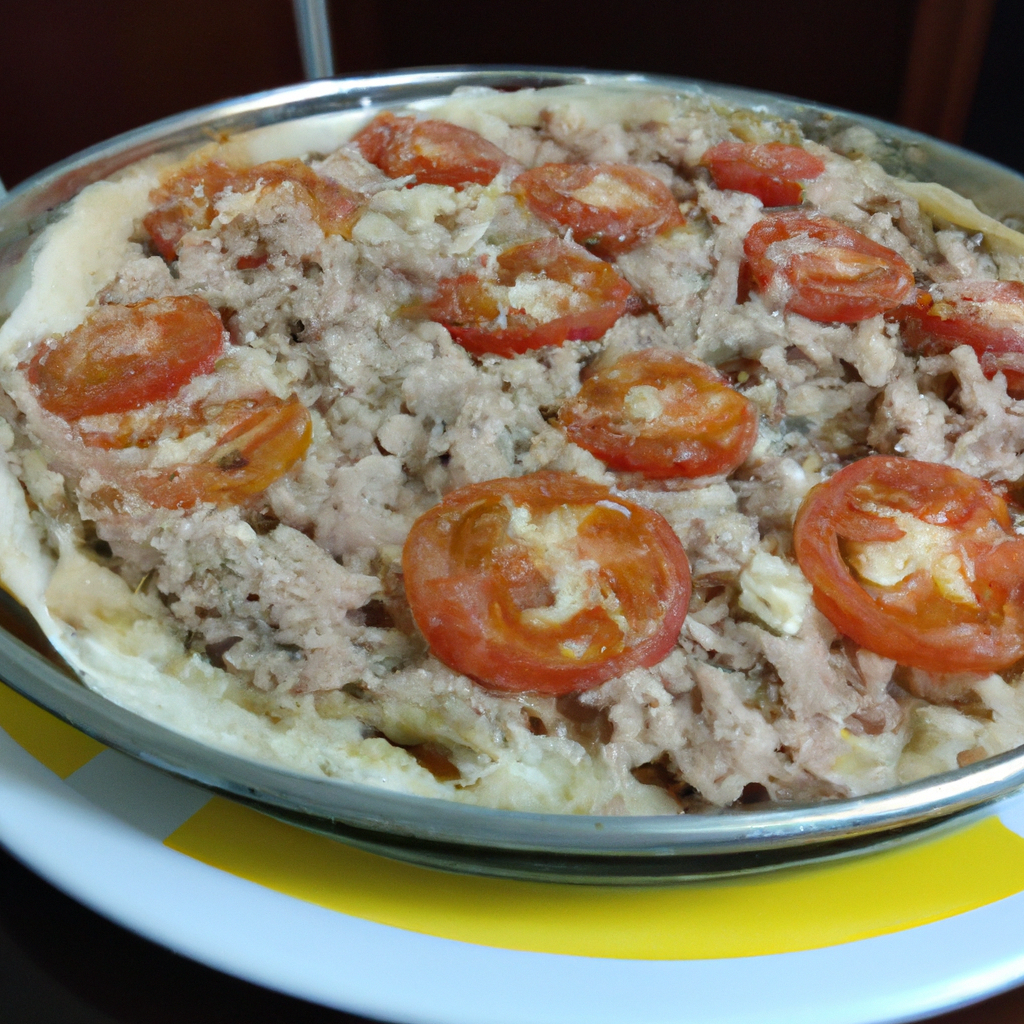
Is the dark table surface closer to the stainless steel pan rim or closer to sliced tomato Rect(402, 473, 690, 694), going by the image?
the stainless steel pan rim

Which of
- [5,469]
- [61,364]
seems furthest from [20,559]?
[61,364]

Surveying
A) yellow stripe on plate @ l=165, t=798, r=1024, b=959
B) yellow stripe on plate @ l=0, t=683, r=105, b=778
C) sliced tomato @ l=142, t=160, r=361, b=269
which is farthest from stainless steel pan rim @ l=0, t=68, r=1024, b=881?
sliced tomato @ l=142, t=160, r=361, b=269

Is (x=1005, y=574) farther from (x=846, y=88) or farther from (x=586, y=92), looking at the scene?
(x=846, y=88)

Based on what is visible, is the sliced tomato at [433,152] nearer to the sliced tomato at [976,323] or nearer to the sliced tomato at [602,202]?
the sliced tomato at [602,202]

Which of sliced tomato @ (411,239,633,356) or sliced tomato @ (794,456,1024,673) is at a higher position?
sliced tomato @ (411,239,633,356)

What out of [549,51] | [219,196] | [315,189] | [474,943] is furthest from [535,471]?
[549,51]

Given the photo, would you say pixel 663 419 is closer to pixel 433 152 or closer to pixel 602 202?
pixel 602 202

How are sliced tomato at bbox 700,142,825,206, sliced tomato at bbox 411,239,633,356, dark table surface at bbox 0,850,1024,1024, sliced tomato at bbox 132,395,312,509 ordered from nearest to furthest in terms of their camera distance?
1. dark table surface at bbox 0,850,1024,1024
2. sliced tomato at bbox 132,395,312,509
3. sliced tomato at bbox 411,239,633,356
4. sliced tomato at bbox 700,142,825,206
